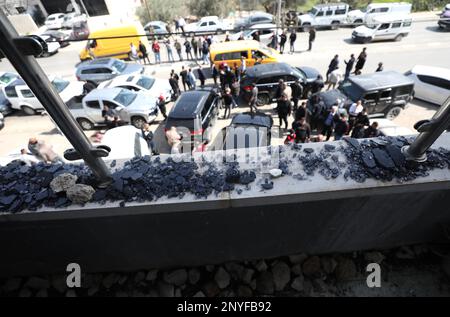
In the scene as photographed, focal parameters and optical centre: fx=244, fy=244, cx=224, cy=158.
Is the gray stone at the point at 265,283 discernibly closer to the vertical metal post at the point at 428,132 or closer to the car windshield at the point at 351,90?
the vertical metal post at the point at 428,132

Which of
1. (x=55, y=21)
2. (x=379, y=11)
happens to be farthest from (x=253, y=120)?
(x=55, y=21)

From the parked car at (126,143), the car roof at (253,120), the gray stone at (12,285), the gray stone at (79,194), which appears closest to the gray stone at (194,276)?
the gray stone at (79,194)

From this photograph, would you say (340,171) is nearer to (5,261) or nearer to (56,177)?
(56,177)

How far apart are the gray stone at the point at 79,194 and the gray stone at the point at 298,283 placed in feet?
11.2

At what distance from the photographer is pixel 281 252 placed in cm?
417

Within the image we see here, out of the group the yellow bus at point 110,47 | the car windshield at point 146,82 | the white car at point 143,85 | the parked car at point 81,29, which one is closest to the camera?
the white car at point 143,85

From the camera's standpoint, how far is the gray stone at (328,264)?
411cm

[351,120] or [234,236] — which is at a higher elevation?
[234,236]

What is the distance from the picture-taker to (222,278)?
4.13 metres

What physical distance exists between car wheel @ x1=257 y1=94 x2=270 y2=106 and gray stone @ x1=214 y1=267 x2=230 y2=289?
27.6 feet

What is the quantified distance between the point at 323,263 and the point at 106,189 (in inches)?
145

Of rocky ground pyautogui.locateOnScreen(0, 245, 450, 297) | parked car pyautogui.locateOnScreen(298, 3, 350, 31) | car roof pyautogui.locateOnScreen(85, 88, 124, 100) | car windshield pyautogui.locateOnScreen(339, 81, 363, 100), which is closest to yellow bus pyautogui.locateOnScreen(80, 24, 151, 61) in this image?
car roof pyautogui.locateOnScreen(85, 88, 124, 100)

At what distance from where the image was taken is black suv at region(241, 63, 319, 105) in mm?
10609

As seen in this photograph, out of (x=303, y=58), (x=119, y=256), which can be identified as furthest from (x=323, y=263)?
(x=303, y=58)
